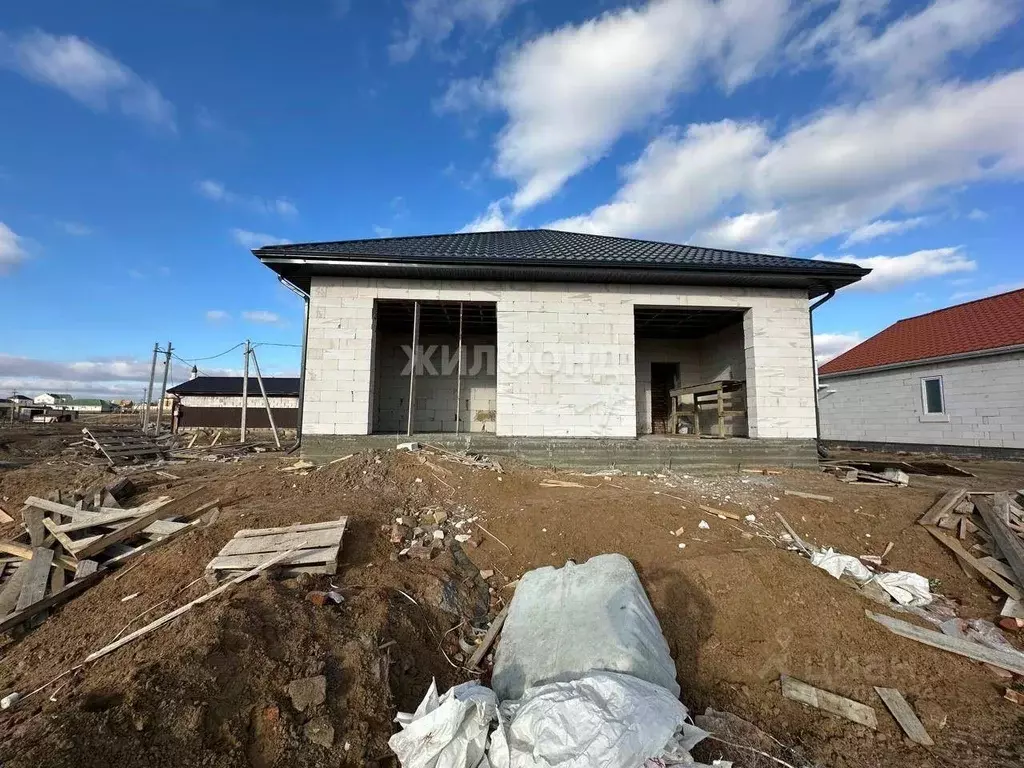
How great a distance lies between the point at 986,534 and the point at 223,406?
108 ft

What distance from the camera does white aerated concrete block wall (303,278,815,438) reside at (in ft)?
26.4

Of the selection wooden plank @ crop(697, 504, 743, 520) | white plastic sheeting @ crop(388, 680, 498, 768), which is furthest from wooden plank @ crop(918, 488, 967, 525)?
white plastic sheeting @ crop(388, 680, 498, 768)

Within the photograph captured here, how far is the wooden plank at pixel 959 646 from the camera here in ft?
10.5

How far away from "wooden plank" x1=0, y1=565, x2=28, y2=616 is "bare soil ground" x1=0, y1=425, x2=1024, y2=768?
50cm

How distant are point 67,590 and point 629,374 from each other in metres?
8.02

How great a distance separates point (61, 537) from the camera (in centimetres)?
477

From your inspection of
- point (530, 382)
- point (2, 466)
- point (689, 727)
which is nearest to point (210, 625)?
point (689, 727)

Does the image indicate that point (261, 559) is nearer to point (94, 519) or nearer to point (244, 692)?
point (244, 692)

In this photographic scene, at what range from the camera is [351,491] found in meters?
6.17

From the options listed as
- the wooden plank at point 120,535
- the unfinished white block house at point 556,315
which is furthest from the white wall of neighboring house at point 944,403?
the wooden plank at point 120,535

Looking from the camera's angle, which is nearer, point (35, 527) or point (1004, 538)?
point (1004, 538)

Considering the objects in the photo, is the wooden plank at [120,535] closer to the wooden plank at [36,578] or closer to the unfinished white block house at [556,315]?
the wooden plank at [36,578]

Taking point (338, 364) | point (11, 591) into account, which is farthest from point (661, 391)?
point (11, 591)

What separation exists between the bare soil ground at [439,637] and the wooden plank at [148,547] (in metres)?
Result: 0.27
